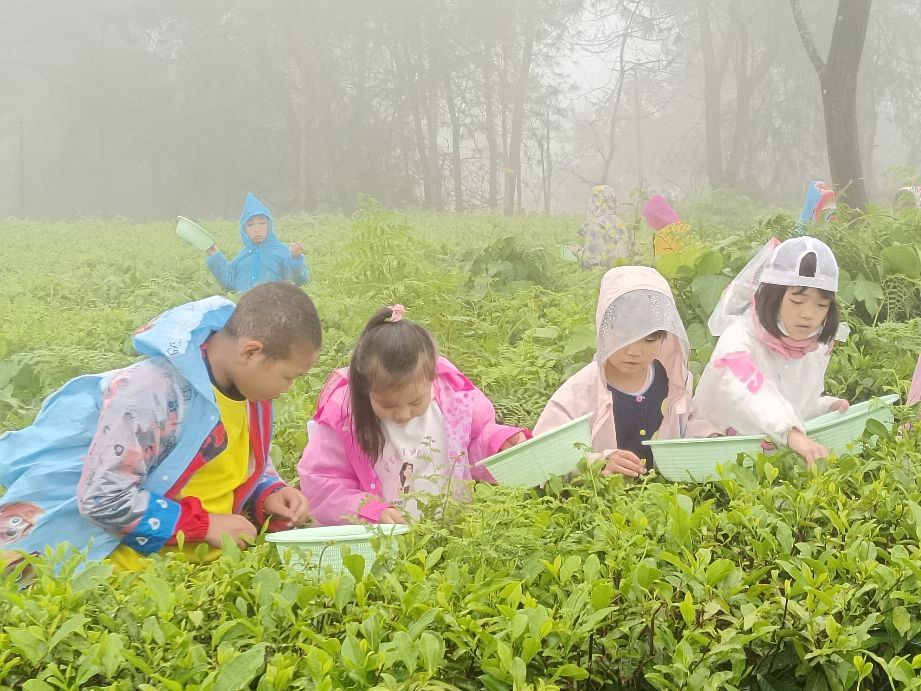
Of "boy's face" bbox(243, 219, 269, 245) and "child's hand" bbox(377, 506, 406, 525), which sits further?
"boy's face" bbox(243, 219, 269, 245)

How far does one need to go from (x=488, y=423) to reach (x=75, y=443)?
4.44ft

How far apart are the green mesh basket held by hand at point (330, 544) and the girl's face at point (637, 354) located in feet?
4.89

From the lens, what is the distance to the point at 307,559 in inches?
77.5

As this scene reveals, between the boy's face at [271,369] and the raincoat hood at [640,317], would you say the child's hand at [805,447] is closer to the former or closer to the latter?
the raincoat hood at [640,317]

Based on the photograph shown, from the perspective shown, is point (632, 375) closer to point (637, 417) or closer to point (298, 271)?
point (637, 417)

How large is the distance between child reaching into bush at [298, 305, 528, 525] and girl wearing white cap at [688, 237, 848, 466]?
0.78 metres

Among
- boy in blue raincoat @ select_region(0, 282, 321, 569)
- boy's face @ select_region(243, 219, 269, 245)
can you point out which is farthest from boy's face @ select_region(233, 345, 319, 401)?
boy's face @ select_region(243, 219, 269, 245)

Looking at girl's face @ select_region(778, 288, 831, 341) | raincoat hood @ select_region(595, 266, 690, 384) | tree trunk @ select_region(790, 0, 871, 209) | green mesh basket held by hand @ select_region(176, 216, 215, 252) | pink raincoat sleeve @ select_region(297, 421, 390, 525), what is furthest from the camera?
tree trunk @ select_region(790, 0, 871, 209)

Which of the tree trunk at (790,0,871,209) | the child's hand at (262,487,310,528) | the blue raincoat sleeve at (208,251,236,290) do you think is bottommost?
the child's hand at (262,487,310,528)

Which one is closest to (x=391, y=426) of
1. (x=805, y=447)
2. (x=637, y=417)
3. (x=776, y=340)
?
(x=637, y=417)

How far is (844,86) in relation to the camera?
32.2 feet

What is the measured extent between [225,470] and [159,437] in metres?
0.29

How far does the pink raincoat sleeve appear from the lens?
10.0ft

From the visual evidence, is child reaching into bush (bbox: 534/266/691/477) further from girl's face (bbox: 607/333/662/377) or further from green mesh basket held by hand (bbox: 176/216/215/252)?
green mesh basket held by hand (bbox: 176/216/215/252)
